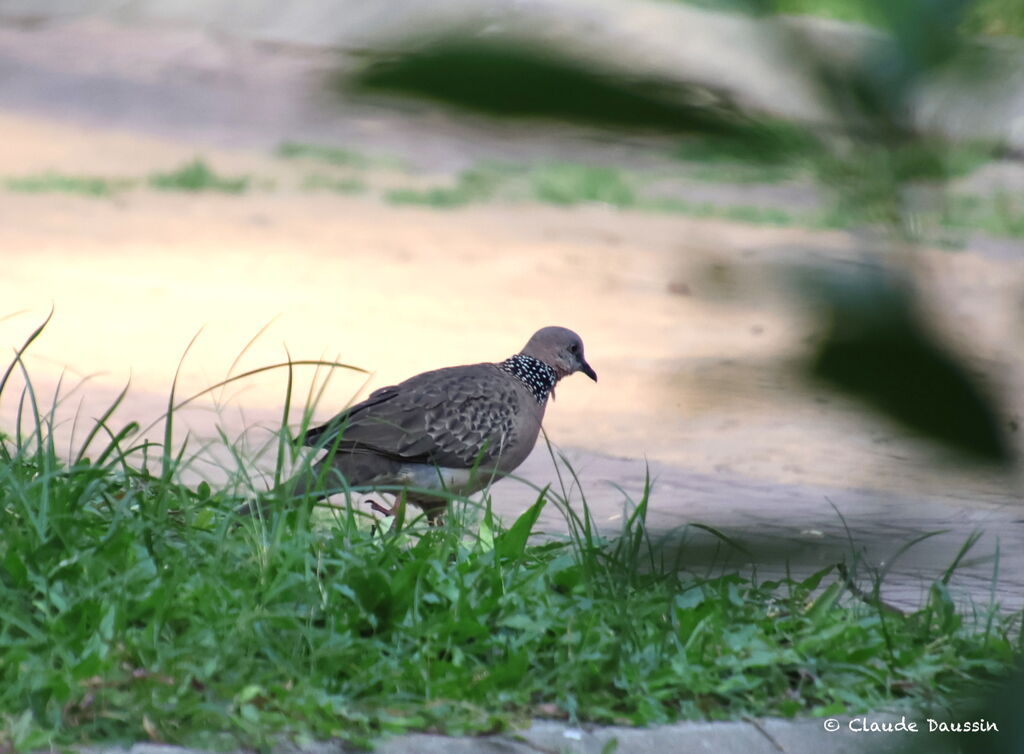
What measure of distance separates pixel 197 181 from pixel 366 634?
34.2ft

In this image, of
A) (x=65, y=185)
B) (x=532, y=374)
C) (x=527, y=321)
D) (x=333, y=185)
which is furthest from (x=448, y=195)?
(x=532, y=374)

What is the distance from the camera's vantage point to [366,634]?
311 cm

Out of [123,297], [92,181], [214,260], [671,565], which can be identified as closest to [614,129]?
[671,565]

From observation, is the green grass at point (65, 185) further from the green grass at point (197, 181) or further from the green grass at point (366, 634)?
the green grass at point (366, 634)

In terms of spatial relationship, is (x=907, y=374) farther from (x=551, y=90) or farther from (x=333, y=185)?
(x=333, y=185)

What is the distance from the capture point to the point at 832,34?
0.75m

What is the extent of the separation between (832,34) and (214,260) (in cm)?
954

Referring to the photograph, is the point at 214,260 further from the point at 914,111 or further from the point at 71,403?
the point at 914,111

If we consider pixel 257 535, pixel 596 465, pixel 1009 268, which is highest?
pixel 1009 268

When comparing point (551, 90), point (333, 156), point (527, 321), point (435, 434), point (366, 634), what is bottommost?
point (527, 321)

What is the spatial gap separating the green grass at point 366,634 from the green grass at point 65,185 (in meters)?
9.41

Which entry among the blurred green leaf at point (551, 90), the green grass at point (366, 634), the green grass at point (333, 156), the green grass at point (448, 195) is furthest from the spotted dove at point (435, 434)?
the green grass at point (333, 156)

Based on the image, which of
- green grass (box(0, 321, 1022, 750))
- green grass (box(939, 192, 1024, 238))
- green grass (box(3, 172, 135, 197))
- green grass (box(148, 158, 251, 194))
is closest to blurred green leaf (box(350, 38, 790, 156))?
green grass (box(939, 192, 1024, 238))

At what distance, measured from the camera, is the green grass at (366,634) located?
2.69 meters
